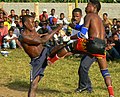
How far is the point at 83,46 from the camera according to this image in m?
8.73

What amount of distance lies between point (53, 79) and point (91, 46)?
136 inches

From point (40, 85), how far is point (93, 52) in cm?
279

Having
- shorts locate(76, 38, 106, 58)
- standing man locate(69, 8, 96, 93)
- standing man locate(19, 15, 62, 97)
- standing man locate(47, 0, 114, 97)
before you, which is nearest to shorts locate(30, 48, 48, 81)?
standing man locate(19, 15, 62, 97)

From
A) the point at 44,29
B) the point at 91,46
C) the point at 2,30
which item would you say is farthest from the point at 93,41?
the point at 2,30

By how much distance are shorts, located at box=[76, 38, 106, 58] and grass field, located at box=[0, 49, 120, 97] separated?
1437 mm

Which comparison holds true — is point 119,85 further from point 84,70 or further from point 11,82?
point 11,82

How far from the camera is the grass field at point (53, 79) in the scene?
10.3 metres

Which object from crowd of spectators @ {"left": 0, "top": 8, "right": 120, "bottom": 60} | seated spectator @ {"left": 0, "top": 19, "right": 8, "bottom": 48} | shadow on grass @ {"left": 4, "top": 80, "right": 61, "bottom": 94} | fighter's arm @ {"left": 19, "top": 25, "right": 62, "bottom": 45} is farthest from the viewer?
seated spectator @ {"left": 0, "top": 19, "right": 8, "bottom": 48}

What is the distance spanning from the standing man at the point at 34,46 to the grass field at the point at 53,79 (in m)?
→ 1.24

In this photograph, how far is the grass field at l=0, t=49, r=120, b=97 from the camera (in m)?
10.3

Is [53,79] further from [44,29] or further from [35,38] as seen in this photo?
[44,29]

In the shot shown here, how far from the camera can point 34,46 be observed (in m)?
8.79

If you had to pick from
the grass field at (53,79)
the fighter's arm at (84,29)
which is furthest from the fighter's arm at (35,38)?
the grass field at (53,79)

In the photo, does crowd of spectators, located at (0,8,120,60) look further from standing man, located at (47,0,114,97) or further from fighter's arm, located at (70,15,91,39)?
fighter's arm, located at (70,15,91,39)
